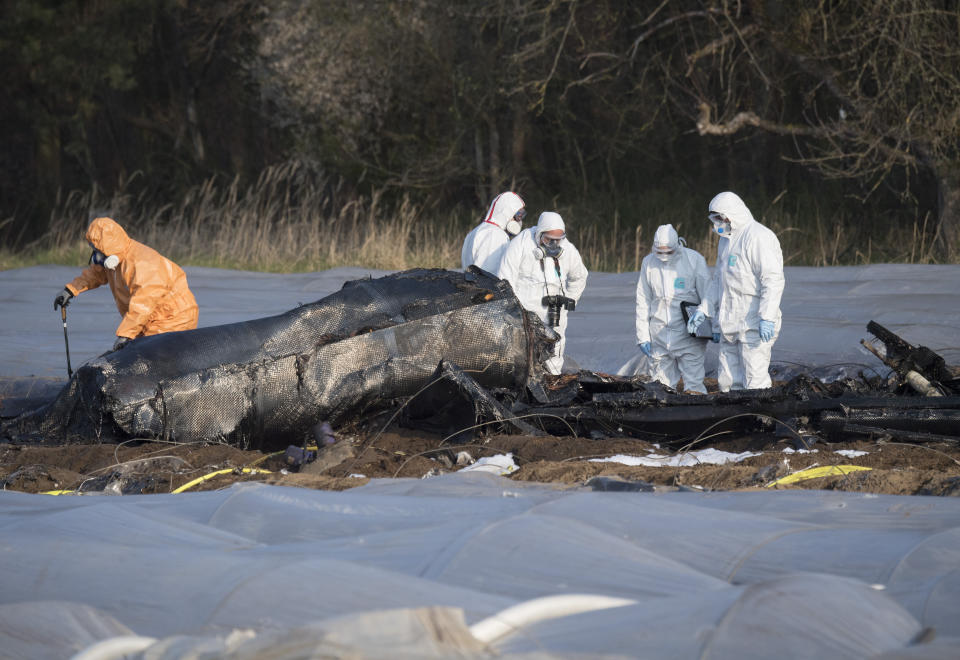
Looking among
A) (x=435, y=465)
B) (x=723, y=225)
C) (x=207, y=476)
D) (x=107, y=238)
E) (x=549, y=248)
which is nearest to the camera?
(x=207, y=476)

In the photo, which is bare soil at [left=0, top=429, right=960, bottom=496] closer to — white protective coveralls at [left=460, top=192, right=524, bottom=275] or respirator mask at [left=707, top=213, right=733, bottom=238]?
respirator mask at [left=707, top=213, right=733, bottom=238]

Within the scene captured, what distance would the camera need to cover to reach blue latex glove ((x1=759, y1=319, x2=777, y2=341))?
24.1 ft

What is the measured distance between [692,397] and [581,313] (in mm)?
4002

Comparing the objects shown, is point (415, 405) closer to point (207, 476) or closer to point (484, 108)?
point (207, 476)

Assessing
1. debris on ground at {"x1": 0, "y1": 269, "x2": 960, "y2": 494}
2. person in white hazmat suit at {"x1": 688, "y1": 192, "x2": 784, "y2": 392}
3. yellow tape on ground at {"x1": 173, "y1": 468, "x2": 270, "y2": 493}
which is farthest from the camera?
person in white hazmat suit at {"x1": 688, "y1": 192, "x2": 784, "y2": 392}

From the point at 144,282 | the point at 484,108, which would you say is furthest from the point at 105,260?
the point at 484,108

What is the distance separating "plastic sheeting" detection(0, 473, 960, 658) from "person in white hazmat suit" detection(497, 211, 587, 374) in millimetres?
4407

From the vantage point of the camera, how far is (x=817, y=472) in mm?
4699

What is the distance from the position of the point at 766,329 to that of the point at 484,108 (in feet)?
46.8

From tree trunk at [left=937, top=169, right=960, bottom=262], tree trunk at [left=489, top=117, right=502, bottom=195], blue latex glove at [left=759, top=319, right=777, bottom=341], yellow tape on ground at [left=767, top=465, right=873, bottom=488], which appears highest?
tree trunk at [left=489, top=117, right=502, bottom=195]

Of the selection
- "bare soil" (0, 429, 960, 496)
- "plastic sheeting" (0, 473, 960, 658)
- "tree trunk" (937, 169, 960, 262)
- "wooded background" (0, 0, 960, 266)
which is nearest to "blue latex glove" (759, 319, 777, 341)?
"bare soil" (0, 429, 960, 496)

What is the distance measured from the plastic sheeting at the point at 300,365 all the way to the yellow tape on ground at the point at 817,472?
228cm

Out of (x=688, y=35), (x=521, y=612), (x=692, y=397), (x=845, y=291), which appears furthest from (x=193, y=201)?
(x=521, y=612)

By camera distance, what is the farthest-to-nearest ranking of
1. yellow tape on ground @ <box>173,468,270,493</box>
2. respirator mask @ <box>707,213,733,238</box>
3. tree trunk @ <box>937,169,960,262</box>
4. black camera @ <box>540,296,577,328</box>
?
tree trunk @ <box>937,169,960,262</box>, black camera @ <box>540,296,577,328</box>, respirator mask @ <box>707,213,733,238</box>, yellow tape on ground @ <box>173,468,270,493</box>
